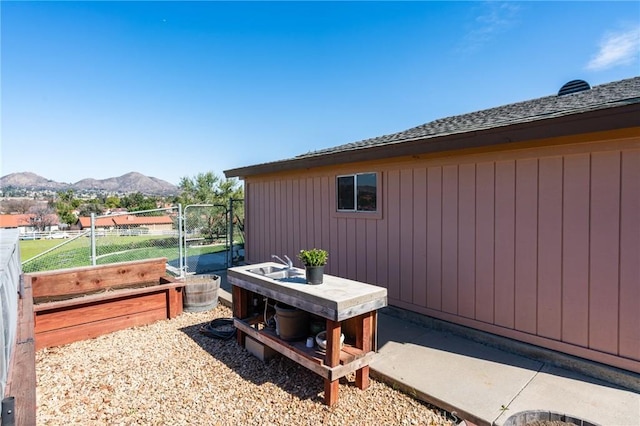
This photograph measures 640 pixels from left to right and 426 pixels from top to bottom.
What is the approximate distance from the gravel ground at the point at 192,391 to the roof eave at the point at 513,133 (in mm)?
2605

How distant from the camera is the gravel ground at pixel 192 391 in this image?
2.46 m

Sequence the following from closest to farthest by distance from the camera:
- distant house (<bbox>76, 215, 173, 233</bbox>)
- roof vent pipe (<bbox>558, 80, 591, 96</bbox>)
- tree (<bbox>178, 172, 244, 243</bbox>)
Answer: roof vent pipe (<bbox>558, 80, 591, 96</bbox>)
distant house (<bbox>76, 215, 173, 233</bbox>)
tree (<bbox>178, 172, 244, 243</bbox>)

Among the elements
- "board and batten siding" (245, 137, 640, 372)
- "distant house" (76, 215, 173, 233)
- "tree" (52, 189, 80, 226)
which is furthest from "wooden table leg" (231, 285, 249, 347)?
"tree" (52, 189, 80, 226)

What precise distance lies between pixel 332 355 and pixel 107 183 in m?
116

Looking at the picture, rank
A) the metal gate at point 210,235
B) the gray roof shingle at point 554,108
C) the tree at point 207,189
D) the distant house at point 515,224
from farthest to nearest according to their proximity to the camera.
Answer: the tree at point 207,189, the metal gate at point 210,235, the gray roof shingle at point 554,108, the distant house at point 515,224

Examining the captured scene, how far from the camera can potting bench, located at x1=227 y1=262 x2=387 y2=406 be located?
8.52 ft

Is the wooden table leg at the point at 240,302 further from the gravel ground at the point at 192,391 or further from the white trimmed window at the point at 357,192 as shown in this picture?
the white trimmed window at the point at 357,192

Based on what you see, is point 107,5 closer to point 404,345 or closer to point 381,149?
point 381,149

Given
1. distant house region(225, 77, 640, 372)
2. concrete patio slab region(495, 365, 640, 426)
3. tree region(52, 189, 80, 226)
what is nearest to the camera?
concrete patio slab region(495, 365, 640, 426)

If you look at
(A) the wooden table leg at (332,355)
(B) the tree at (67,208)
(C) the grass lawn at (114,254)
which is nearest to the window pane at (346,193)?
(A) the wooden table leg at (332,355)

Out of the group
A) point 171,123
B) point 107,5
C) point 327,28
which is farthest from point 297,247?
point 171,123

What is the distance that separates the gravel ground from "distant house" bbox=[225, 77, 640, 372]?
1716mm

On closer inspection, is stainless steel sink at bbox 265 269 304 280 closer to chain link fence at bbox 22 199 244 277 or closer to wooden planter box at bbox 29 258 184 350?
wooden planter box at bbox 29 258 184 350

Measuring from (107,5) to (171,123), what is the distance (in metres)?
10.2
